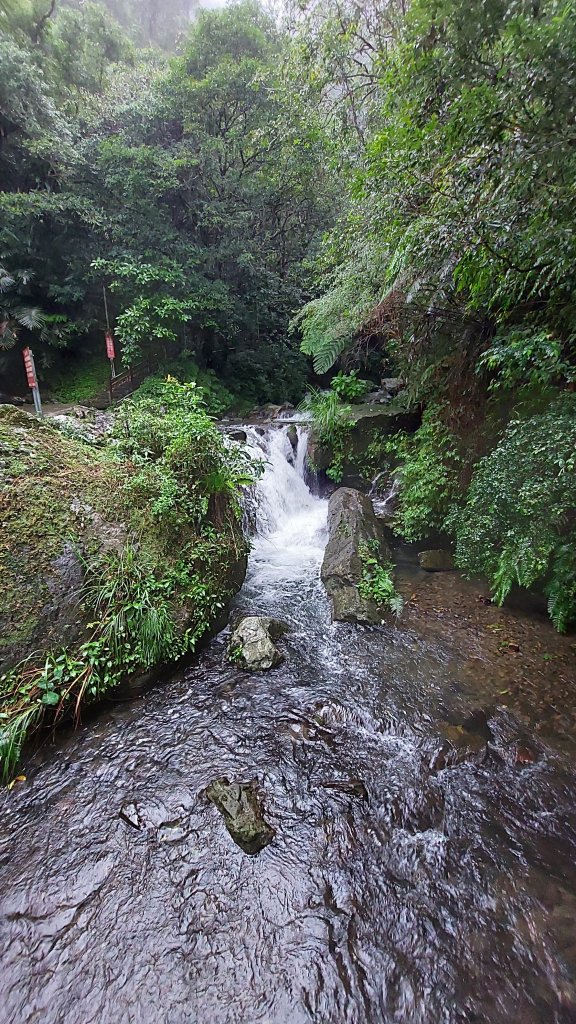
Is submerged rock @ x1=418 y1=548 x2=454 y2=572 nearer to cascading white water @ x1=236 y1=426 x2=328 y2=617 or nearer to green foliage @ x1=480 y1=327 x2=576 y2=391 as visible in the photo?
cascading white water @ x1=236 y1=426 x2=328 y2=617

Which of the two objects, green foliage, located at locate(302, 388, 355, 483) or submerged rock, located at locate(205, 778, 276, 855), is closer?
submerged rock, located at locate(205, 778, 276, 855)

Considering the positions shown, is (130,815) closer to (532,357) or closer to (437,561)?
(437,561)

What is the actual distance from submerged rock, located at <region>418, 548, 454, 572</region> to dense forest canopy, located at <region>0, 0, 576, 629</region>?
0.36m

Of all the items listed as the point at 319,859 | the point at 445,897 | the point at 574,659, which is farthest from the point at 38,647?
the point at 574,659

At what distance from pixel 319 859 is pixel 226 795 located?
27.8 inches

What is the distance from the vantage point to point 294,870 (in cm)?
249

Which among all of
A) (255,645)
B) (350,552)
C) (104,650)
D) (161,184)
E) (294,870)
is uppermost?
(161,184)

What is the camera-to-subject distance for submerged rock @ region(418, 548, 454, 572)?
18.9ft

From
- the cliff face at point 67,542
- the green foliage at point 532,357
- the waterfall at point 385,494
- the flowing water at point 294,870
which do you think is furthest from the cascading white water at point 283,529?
the green foliage at point 532,357

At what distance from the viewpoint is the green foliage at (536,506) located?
382 cm

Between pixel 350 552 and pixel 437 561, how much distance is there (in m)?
1.21

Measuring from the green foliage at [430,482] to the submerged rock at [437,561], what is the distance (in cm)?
36

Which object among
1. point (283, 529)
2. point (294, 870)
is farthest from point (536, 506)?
point (283, 529)

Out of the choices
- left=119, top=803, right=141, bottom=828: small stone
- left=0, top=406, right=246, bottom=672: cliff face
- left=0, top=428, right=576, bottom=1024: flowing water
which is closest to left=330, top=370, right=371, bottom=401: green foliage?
left=0, top=406, right=246, bottom=672: cliff face
